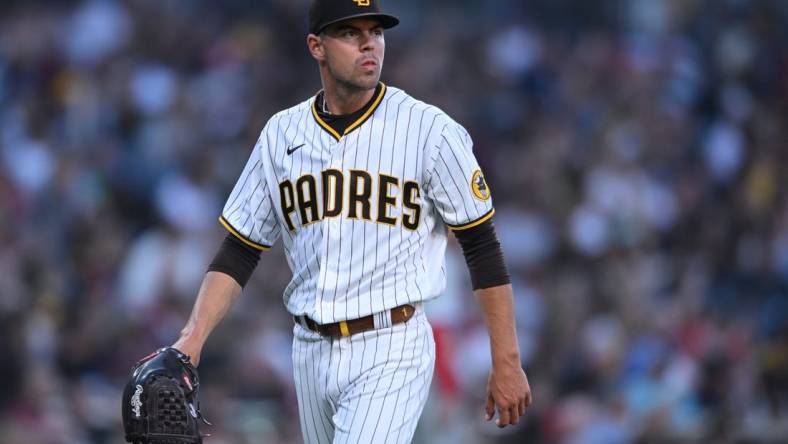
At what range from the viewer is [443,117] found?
396cm

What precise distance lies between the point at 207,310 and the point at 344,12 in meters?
0.97

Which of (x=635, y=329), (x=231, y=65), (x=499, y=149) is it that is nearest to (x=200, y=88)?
(x=231, y=65)

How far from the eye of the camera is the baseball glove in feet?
11.9

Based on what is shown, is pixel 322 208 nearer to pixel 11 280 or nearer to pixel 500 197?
pixel 11 280

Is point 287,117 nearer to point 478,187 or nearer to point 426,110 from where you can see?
point 426,110

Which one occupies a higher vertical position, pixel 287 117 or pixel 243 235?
pixel 287 117

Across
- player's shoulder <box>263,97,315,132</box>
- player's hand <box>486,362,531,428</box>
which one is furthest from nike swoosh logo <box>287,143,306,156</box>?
player's hand <box>486,362,531,428</box>

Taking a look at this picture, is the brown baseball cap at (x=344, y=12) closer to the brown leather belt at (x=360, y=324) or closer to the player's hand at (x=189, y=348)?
the brown leather belt at (x=360, y=324)

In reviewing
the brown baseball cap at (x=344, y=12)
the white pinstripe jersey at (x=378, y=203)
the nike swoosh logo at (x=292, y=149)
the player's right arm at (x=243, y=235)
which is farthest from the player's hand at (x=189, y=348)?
the brown baseball cap at (x=344, y=12)

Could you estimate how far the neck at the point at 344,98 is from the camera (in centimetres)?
402

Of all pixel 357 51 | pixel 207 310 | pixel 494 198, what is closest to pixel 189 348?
pixel 207 310

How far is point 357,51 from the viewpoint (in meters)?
3.94

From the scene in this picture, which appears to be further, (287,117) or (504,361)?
(287,117)

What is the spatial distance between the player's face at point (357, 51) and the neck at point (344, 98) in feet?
0.15
